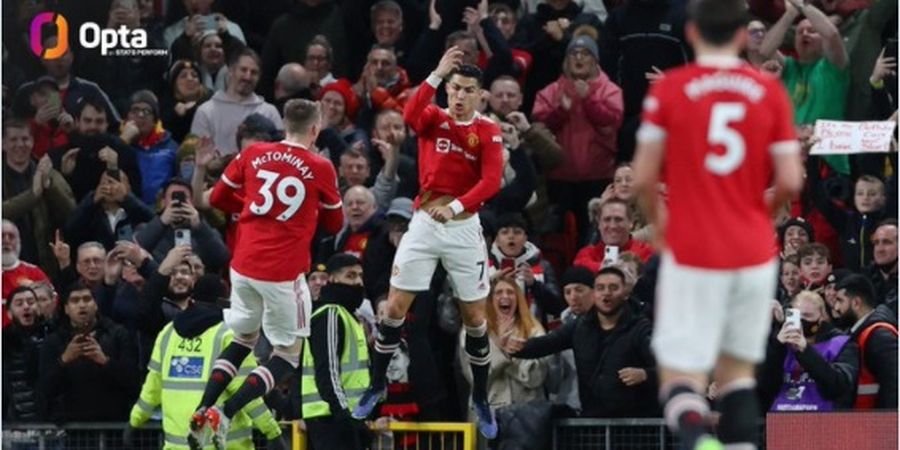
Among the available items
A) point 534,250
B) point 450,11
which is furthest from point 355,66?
point 534,250

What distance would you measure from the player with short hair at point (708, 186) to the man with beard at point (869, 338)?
6121 millimetres

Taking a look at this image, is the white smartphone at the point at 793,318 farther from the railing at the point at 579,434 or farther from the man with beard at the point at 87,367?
the man with beard at the point at 87,367

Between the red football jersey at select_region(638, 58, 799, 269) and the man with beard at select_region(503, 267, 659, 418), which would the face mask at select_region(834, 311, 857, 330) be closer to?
the man with beard at select_region(503, 267, 659, 418)

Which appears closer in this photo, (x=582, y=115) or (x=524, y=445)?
(x=524, y=445)

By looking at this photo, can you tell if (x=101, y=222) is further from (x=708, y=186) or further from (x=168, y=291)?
(x=708, y=186)

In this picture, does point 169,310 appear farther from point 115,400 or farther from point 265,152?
point 265,152

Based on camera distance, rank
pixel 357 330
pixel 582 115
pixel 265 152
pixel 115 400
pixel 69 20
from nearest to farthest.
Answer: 1. pixel 265 152
2. pixel 357 330
3. pixel 115 400
4. pixel 582 115
5. pixel 69 20

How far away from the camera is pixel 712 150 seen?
1255 centimetres

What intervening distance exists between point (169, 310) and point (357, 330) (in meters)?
1.90

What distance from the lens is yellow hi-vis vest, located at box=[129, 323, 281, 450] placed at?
62.7 ft

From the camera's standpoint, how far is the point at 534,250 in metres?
20.8

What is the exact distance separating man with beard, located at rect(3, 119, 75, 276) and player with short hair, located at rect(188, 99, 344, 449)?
4.39 metres

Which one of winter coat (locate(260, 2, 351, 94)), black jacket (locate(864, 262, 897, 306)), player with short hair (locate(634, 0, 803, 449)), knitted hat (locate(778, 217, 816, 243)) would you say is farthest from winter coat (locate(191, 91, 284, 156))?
player with short hair (locate(634, 0, 803, 449))

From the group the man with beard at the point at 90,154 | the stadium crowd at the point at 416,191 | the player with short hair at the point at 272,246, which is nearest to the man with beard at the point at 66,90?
the stadium crowd at the point at 416,191
